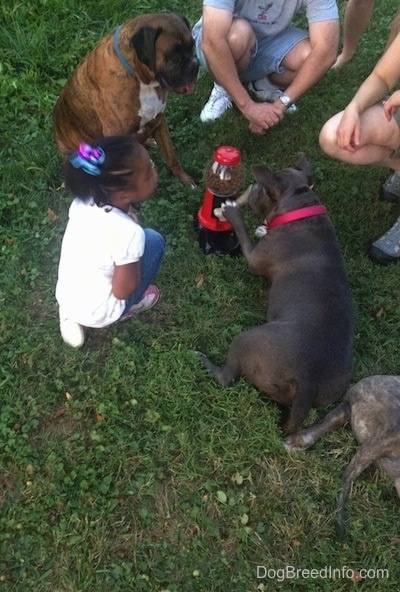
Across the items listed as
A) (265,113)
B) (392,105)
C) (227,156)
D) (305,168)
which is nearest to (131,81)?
(227,156)

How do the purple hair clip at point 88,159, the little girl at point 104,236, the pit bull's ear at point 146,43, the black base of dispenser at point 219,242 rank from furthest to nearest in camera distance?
1. the black base of dispenser at point 219,242
2. the pit bull's ear at point 146,43
3. the little girl at point 104,236
4. the purple hair clip at point 88,159

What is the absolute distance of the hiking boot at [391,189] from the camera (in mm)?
4176

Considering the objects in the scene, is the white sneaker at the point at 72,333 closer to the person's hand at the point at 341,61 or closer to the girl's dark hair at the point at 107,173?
the girl's dark hair at the point at 107,173

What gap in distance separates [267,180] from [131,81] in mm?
1038

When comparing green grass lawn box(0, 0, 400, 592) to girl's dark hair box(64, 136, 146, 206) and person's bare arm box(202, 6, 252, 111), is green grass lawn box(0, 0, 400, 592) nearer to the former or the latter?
person's bare arm box(202, 6, 252, 111)

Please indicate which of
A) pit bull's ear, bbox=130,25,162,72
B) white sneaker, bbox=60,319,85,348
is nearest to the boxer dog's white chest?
pit bull's ear, bbox=130,25,162,72

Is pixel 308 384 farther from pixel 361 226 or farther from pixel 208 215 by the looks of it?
pixel 361 226

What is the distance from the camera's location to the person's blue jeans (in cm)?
312

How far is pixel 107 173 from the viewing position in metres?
2.55

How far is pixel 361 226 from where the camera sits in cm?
410

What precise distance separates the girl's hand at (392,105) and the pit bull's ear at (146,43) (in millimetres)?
1364

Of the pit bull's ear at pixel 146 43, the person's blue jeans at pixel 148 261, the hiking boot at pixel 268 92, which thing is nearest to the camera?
the person's blue jeans at pixel 148 261

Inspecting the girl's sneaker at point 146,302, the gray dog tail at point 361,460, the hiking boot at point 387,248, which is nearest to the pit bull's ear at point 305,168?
the hiking boot at point 387,248

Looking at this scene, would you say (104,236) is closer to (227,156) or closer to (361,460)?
(227,156)
